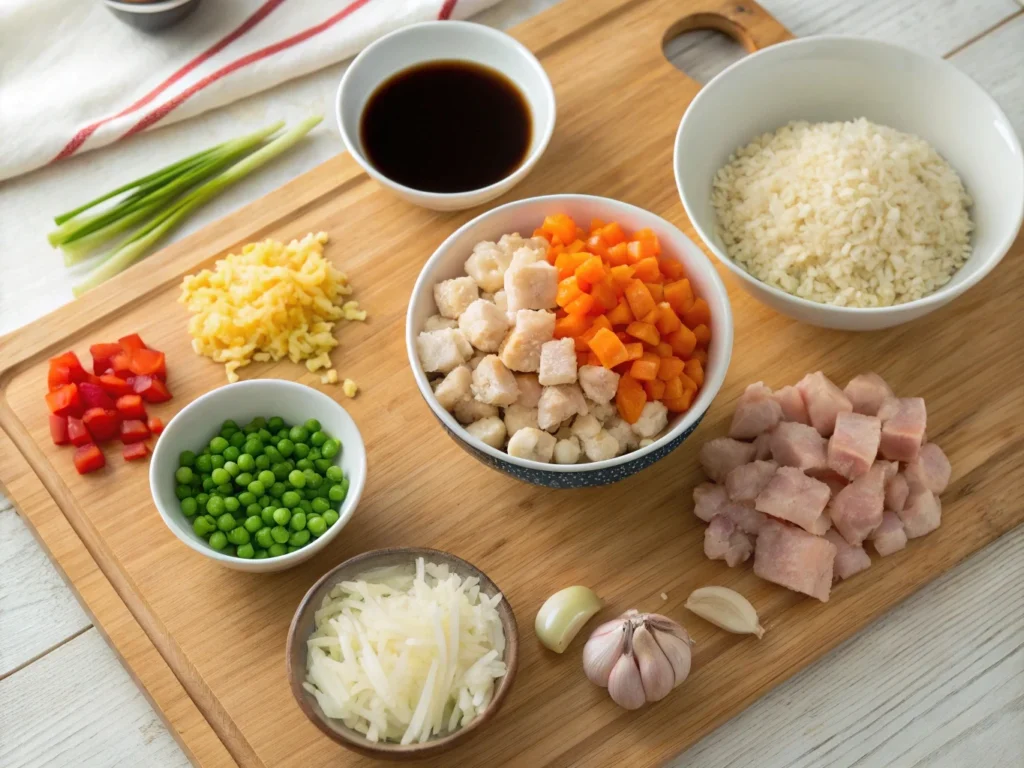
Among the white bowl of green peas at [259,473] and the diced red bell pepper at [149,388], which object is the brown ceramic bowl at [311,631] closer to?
the white bowl of green peas at [259,473]

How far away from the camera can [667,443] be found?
238cm

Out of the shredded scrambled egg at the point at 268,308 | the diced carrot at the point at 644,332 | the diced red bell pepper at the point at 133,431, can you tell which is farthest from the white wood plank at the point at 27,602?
the diced carrot at the point at 644,332

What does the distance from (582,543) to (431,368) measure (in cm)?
57

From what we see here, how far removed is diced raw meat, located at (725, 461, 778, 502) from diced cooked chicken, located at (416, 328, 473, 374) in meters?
0.71

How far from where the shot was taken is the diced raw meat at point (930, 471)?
2580 mm

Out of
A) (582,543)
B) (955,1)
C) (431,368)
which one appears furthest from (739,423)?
(955,1)

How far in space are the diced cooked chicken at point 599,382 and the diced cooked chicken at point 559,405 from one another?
0.03 meters

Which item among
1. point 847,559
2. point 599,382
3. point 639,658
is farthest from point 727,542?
point 599,382

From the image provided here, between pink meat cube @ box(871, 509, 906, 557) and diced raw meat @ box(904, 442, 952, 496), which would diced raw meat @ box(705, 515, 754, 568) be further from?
diced raw meat @ box(904, 442, 952, 496)

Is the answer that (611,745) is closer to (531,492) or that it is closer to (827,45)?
(531,492)

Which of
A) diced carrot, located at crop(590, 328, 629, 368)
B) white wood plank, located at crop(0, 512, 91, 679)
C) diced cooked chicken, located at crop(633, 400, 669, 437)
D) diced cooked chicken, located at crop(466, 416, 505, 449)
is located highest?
diced carrot, located at crop(590, 328, 629, 368)

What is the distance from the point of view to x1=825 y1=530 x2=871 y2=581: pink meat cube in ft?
8.23

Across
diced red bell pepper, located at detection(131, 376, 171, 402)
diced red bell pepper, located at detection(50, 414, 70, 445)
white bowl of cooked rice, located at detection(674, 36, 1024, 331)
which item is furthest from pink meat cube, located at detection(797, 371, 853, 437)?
diced red bell pepper, located at detection(50, 414, 70, 445)

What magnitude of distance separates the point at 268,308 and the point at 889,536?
5.43 ft
